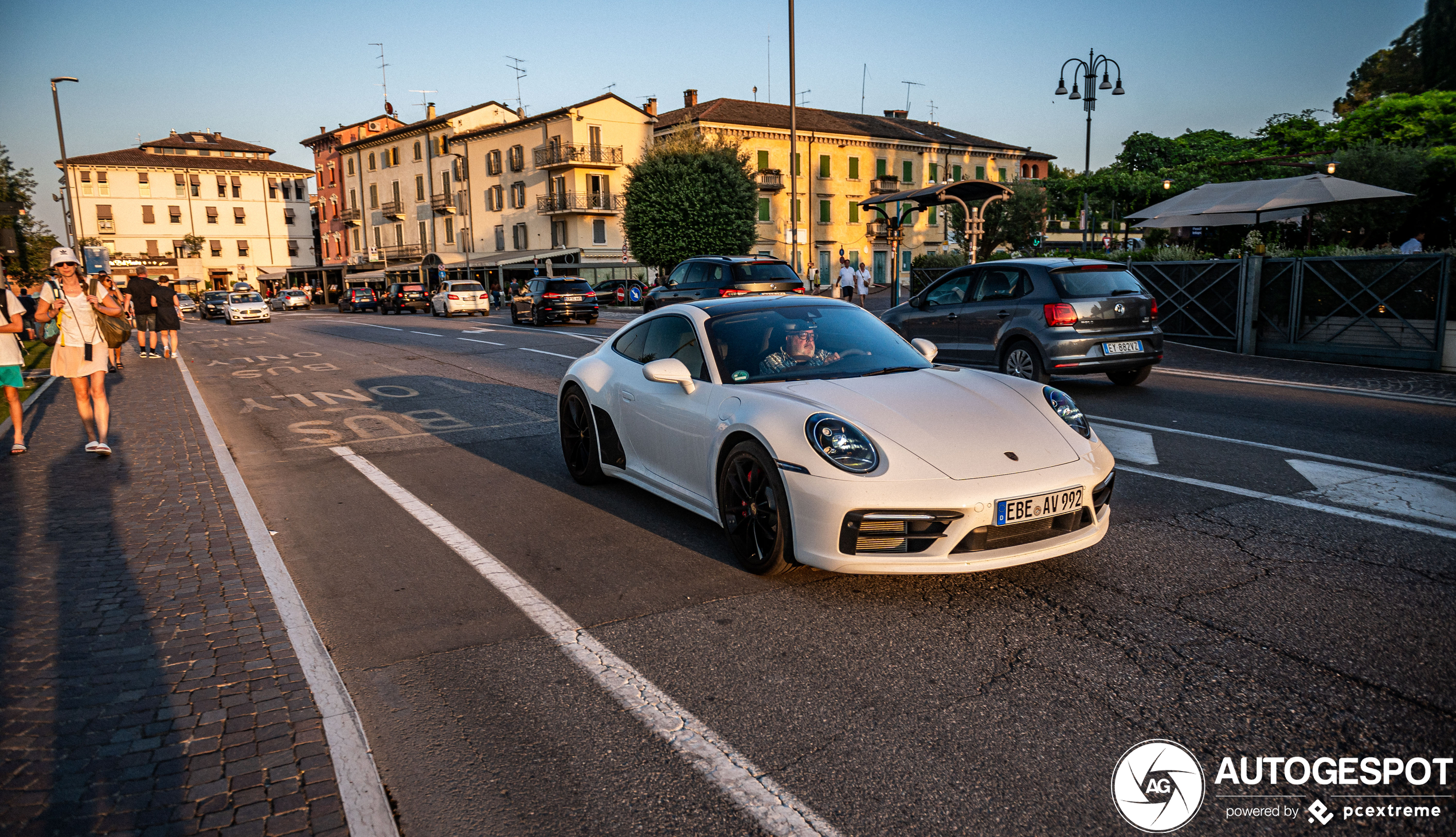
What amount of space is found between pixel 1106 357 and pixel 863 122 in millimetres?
57983

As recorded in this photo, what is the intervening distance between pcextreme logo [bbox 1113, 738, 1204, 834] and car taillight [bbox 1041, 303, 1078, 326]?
792 cm

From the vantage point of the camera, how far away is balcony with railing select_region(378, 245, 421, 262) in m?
75.2

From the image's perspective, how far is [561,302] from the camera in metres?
29.0

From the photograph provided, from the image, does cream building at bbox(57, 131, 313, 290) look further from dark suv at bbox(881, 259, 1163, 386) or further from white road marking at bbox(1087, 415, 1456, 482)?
white road marking at bbox(1087, 415, 1456, 482)

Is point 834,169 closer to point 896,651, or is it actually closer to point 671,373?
point 671,373

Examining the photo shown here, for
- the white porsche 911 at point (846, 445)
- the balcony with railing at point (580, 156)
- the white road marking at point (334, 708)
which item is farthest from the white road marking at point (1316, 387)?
the balcony with railing at point (580, 156)

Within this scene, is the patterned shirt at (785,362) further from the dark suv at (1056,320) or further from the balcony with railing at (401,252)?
the balcony with railing at (401,252)

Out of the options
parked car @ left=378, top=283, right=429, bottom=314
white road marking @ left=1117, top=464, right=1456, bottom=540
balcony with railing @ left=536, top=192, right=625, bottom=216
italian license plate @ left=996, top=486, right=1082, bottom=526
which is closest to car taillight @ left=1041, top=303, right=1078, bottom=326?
white road marking @ left=1117, top=464, right=1456, bottom=540

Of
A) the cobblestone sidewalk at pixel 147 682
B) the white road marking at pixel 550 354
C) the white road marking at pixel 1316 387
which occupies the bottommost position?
the white road marking at pixel 1316 387

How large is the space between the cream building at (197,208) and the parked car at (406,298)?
5325 cm

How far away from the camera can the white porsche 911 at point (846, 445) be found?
3.96 m

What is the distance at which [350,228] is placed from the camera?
84.4 m

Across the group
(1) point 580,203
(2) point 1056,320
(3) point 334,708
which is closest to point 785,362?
(3) point 334,708

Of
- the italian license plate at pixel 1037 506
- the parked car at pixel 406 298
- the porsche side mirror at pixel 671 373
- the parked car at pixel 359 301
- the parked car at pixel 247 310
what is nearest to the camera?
the italian license plate at pixel 1037 506
